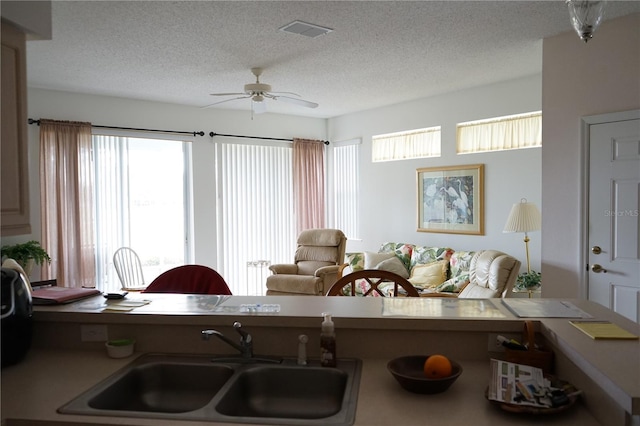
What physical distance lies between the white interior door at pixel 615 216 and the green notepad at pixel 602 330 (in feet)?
6.59

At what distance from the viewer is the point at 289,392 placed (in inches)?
68.2

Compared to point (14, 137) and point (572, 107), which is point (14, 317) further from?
point (572, 107)

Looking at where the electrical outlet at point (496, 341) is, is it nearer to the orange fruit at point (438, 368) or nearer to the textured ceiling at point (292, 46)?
the orange fruit at point (438, 368)

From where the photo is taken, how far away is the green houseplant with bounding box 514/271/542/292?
4.57 metres

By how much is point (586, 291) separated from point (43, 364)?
351cm

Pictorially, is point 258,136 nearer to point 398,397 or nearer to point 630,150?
point 630,150

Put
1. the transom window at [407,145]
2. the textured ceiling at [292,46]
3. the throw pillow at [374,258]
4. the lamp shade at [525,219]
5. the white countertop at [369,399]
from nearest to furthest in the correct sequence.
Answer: the white countertop at [369,399] < the textured ceiling at [292,46] < the lamp shade at [525,219] < the throw pillow at [374,258] < the transom window at [407,145]

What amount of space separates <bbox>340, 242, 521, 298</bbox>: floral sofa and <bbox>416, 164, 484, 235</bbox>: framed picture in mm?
342

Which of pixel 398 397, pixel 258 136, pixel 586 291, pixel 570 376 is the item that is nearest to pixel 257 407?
pixel 398 397

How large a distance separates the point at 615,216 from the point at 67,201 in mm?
5277

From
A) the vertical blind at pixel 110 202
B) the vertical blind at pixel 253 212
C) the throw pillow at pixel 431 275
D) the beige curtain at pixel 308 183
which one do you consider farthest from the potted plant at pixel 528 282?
the vertical blind at pixel 110 202

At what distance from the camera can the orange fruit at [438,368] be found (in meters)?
1.52

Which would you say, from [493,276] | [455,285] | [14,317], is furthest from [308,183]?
[14,317]

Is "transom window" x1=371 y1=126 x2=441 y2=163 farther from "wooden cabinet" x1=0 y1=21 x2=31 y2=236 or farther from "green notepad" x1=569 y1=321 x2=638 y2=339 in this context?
"wooden cabinet" x1=0 y1=21 x2=31 y2=236
